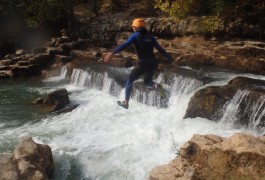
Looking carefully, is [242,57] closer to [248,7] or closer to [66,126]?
[248,7]

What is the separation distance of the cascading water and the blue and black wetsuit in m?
1.78

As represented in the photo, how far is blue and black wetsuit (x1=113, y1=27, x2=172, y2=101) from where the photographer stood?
8030 millimetres

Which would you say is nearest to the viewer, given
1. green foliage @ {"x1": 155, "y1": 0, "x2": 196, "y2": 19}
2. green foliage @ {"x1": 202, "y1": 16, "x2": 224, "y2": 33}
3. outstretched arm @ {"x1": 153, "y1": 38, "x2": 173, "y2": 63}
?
outstretched arm @ {"x1": 153, "y1": 38, "x2": 173, "y2": 63}

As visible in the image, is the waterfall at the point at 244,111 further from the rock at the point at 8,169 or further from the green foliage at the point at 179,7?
the green foliage at the point at 179,7

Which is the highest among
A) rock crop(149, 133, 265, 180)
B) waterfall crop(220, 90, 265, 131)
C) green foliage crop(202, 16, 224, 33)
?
green foliage crop(202, 16, 224, 33)

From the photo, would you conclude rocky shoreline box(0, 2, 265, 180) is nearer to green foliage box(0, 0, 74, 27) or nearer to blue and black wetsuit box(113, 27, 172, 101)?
green foliage box(0, 0, 74, 27)

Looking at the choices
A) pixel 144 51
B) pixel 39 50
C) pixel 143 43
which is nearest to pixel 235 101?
pixel 144 51

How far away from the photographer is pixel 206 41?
19672 millimetres

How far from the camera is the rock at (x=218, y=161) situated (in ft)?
18.8

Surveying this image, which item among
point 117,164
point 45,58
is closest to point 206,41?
point 45,58

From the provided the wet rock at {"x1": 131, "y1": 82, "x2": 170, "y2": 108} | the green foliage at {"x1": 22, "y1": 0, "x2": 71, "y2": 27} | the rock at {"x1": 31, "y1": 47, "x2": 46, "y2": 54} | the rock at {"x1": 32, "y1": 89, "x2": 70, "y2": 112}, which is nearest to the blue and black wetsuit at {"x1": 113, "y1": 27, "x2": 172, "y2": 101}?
the wet rock at {"x1": 131, "y1": 82, "x2": 170, "y2": 108}

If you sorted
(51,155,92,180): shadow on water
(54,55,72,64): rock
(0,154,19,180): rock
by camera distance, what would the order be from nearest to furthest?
(0,154,19,180): rock
(51,155,92,180): shadow on water
(54,55,72,64): rock

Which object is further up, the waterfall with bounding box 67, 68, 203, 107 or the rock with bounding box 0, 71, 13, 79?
the waterfall with bounding box 67, 68, 203, 107

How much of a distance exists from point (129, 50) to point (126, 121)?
9232mm
